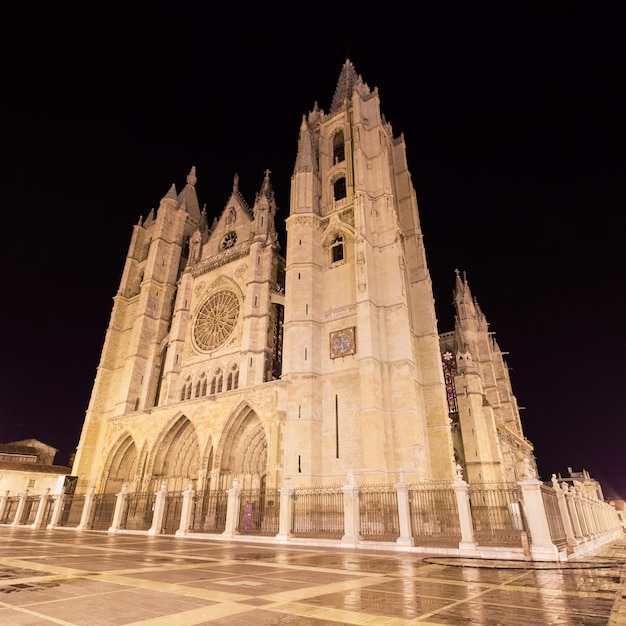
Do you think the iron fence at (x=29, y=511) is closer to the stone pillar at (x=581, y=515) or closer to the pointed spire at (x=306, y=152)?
the pointed spire at (x=306, y=152)

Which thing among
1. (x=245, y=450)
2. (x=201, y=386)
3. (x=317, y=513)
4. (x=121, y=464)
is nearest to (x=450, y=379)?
(x=245, y=450)

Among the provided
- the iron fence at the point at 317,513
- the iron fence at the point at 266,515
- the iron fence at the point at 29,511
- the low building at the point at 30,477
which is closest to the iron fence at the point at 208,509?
the iron fence at the point at 266,515

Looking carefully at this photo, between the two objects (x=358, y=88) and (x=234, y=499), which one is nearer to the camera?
(x=234, y=499)

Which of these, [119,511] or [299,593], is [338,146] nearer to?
[119,511]

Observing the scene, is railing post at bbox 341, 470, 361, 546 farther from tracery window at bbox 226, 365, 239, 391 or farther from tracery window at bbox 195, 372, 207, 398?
tracery window at bbox 195, 372, 207, 398

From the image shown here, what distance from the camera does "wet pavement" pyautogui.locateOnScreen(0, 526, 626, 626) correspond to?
11.4 ft

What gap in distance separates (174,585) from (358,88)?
28729 mm

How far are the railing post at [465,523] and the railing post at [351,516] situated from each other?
3096mm

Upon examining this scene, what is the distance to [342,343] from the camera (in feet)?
64.0

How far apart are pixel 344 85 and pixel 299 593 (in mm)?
34503

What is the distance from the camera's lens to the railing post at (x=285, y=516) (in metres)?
13.3

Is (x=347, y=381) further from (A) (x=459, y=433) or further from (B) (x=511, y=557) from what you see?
(A) (x=459, y=433)

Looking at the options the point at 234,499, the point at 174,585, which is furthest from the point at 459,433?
the point at 174,585

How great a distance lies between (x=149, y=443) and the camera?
22.8 meters
